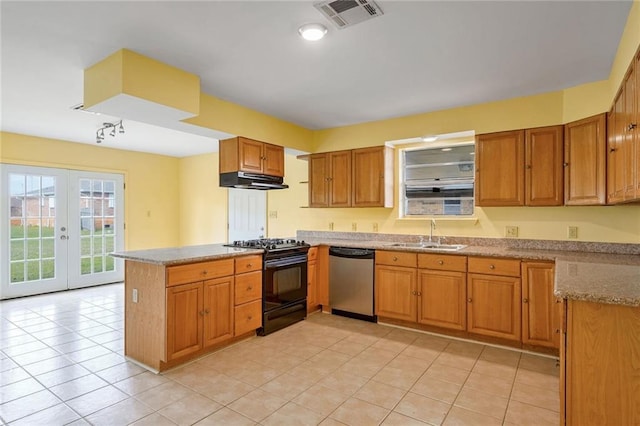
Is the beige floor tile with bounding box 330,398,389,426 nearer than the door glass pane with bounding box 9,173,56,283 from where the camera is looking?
Yes

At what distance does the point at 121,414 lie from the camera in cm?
219

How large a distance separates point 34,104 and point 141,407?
3.52 meters

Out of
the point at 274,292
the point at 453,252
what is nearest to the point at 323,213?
the point at 274,292

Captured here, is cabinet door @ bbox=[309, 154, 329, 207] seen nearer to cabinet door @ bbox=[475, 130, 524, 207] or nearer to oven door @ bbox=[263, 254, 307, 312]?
oven door @ bbox=[263, 254, 307, 312]

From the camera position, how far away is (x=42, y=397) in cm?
240

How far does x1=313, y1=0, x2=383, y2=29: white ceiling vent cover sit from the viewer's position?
201 cm

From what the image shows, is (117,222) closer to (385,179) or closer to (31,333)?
(31,333)

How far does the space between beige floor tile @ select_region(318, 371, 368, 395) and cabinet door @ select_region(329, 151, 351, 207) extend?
Answer: 2321 mm

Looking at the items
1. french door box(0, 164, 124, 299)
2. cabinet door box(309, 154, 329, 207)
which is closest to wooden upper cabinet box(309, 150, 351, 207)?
cabinet door box(309, 154, 329, 207)

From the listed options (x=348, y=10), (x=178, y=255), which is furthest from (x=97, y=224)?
(x=348, y=10)

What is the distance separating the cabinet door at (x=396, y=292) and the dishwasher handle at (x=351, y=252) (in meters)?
0.19

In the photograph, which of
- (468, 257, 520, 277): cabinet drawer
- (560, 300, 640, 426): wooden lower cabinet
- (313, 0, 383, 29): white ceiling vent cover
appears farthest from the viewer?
(468, 257, 520, 277): cabinet drawer

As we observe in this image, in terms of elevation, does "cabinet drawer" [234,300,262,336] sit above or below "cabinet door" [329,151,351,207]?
below

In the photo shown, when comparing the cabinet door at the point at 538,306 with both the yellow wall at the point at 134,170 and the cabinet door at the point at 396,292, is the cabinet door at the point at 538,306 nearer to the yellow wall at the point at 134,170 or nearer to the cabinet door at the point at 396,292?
the cabinet door at the point at 396,292
